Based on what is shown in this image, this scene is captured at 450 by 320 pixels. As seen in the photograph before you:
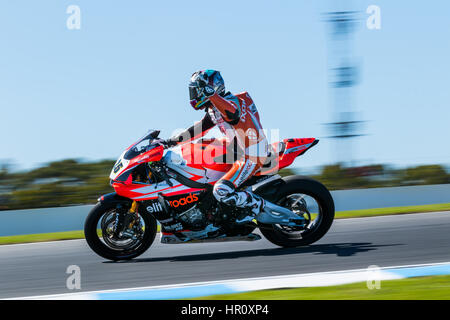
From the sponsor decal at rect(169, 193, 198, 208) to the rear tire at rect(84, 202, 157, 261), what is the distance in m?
0.27

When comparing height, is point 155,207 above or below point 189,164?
below

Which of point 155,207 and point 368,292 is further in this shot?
point 155,207

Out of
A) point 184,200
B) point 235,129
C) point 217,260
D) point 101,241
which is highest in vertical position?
point 235,129

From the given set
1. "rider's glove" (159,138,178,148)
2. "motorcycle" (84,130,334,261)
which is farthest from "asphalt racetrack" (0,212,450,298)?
"rider's glove" (159,138,178,148)

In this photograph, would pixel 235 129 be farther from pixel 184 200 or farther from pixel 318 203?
pixel 318 203

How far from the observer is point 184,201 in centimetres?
674

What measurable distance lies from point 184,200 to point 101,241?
3.25ft

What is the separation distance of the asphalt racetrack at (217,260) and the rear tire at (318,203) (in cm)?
12

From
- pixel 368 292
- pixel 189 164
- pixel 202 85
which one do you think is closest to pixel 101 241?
pixel 189 164

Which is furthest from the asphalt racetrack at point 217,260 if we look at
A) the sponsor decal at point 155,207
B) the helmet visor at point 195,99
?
the helmet visor at point 195,99

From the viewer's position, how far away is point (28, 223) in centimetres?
1279

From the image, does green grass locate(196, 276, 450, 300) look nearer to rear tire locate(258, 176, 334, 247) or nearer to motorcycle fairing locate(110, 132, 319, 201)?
rear tire locate(258, 176, 334, 247)

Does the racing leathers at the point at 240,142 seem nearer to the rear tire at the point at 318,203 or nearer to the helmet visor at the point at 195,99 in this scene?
the helmet visor at the point at 195,99

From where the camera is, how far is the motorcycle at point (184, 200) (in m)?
6.62
